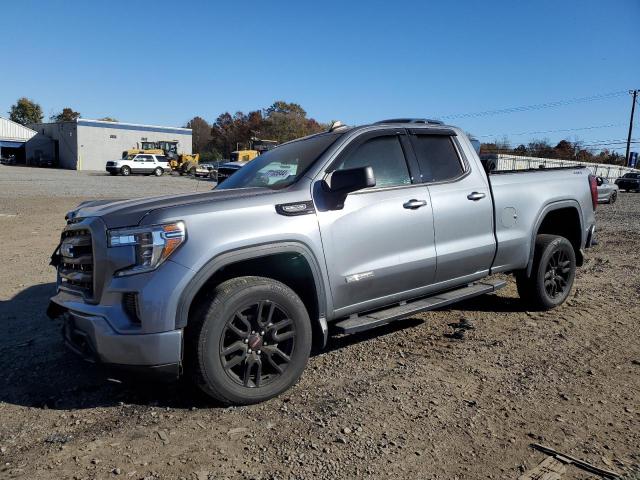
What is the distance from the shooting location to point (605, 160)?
84.8m

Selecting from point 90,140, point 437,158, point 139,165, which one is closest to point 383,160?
point 437,158

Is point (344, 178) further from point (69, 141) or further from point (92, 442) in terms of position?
point (69, 141)

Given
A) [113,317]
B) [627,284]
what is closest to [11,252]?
[113,317]

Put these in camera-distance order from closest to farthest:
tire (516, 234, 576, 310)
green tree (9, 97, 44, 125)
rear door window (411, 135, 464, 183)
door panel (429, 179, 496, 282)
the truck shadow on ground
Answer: the truck shadow on ground
door panel (429, 179, 496, 282)
rear door window (411, 135, 464, 183)
tire (516, 234, 576, 310)
green tree (9, 97, 44, 125)

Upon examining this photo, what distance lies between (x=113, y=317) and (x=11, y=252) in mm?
6933

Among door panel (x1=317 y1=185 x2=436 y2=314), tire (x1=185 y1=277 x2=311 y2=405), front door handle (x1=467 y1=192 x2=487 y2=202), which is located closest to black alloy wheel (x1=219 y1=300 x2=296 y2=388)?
tire (x1=185 y1=277 x2=311 y2=405)

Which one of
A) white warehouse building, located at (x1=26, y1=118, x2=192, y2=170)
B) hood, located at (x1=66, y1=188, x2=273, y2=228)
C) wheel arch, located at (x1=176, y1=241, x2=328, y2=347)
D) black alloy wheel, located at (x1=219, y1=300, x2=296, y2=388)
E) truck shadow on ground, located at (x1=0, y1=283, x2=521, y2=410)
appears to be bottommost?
truck shadow on ground, located at (x1=0, y1=283, x2=521, y2=410)

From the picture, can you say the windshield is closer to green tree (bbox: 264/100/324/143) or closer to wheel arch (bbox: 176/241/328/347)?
wheel arch (bbox: 176/241/328/347)

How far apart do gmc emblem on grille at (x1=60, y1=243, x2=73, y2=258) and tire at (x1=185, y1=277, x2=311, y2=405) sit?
1068 mm

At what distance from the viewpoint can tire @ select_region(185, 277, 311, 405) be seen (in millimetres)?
3270

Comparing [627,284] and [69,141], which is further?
[69,141]

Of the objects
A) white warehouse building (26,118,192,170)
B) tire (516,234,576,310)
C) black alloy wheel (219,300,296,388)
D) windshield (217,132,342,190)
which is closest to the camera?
black alloy wheel (219,300,296,388)

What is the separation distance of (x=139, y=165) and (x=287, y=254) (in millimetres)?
49043

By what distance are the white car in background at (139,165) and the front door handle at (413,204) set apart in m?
47.6
